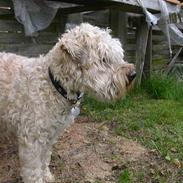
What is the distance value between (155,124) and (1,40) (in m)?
2.36

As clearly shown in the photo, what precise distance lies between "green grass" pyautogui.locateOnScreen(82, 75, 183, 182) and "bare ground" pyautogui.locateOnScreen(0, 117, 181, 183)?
0.55ft

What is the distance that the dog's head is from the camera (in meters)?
3.97

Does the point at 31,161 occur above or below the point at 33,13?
below

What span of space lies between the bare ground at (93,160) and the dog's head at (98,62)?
1.09m

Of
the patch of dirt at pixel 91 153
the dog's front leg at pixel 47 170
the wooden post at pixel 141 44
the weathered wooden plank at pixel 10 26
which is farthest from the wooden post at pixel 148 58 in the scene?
the dog's front leg at pixel 47 170

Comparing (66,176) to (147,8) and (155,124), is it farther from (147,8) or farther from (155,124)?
(147,8)

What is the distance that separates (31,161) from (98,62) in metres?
1.04

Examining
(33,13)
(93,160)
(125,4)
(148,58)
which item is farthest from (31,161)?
(148,58)

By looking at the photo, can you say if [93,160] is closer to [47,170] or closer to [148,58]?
[47,170]

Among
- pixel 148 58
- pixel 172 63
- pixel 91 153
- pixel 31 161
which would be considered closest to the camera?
pixel 31 161

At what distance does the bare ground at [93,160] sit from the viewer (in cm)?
482

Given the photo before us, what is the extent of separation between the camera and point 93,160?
510cm

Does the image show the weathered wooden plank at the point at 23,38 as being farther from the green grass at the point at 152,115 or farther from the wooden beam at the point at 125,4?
the green grass at the point at 152,115

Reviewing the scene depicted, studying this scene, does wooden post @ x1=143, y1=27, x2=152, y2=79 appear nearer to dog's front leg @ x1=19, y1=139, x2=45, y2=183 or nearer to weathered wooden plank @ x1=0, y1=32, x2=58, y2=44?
weathered wooden plank @ x1=0, y1=32, x2=58, y2=44
